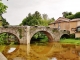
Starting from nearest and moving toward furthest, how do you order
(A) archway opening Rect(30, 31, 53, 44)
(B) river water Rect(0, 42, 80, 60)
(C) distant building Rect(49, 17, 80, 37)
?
1. (B) river water Rect(0, 42, 80, 60)
2. (C) distant building Rect(49, 17, 80, 37)
3. (A) archway opening Rect(30, 31, 53, 44)

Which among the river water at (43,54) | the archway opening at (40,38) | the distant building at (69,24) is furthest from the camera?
the archway opening at (40,38)

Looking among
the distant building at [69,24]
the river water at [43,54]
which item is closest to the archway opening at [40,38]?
the distant building at [69,24]

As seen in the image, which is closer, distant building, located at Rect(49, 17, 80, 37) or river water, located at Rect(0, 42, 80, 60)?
river water, located at Rect(0, 42, 80, 60)

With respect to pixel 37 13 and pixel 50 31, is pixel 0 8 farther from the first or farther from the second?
pixel 37 13

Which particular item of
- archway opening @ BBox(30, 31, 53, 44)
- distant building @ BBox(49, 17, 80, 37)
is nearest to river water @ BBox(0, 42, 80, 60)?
archway opening @ BBox(30, 31, 53, 44)

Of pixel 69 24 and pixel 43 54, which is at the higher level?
pixel 69 24

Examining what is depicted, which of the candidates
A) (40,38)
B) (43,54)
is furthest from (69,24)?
(43,54)

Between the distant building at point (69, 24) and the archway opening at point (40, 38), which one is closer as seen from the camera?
the distant building at point (69, 24)

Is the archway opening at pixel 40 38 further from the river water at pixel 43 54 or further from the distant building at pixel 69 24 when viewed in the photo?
the river water at pixel 43 54

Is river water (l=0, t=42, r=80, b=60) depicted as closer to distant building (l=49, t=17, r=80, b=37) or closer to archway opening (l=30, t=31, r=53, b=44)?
archway opening (l=30, t=31, r=53, b=44)

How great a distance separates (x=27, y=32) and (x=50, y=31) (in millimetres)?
6764

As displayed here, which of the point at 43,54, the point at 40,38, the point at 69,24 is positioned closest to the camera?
the point at 43,54

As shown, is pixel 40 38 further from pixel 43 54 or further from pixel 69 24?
pixel 43 54

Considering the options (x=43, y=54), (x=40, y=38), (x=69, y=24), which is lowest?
(x=43, y=54)
